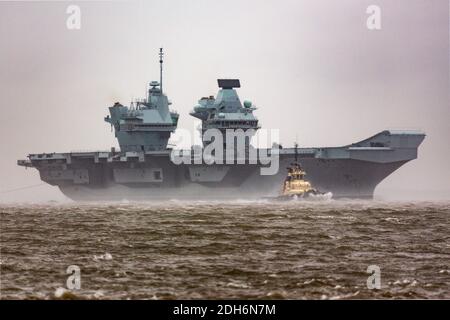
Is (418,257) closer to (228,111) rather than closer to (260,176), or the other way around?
(260,176)

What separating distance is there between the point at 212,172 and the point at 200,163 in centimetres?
166

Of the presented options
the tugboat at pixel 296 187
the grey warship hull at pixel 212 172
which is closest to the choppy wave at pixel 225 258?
the tugboat at pixel 296 187

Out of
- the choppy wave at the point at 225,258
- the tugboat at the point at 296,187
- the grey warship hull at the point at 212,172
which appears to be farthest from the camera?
the grey warship hull at the point at 212,172

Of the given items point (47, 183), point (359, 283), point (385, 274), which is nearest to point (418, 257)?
point (385, 274)

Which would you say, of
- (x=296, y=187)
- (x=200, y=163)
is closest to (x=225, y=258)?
(x=296, y=187)

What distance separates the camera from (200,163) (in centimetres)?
7694

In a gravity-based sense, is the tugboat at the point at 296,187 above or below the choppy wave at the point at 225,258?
above

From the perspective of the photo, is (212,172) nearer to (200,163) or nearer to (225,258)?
(200,163)

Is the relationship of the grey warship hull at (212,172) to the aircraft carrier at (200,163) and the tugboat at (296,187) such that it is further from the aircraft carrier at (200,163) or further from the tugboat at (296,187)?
the tugboat at (296,187)

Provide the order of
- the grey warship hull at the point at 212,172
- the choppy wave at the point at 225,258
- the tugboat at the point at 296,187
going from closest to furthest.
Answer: the choppy wave at the point at 225,258 → the tugboat at the point at 296,187 → the grey warship hull at the point at 212,172

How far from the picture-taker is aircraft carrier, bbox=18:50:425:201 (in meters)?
74.2

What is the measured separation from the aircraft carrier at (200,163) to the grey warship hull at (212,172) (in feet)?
0.28

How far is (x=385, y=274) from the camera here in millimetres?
24922

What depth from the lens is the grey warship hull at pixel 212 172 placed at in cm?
7400
